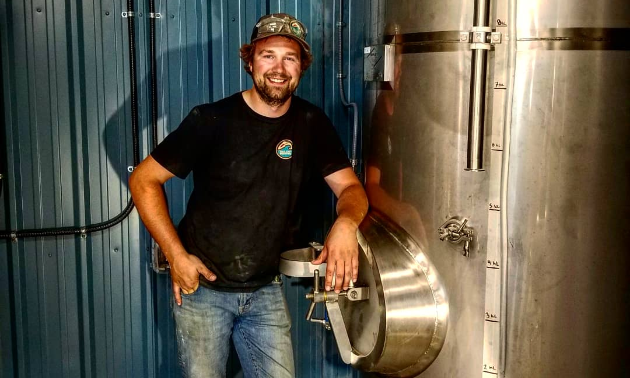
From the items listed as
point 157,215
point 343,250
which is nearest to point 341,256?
point 343,250

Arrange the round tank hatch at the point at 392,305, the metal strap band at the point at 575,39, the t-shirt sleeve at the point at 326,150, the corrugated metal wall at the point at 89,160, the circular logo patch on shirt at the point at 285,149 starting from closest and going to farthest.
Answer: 1. the metal strap band at the point at 575,39
2. the round tank hatch at the point at 392,305
3. the circular logo patch on shirt at the point at 285,149
4. the t-shirt sleeve at the point at 326,150
5. the corrugated metal wall at the point at 89,160

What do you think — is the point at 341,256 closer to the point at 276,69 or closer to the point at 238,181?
the point at 238,181

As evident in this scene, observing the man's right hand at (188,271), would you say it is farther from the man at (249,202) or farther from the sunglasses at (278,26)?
the sunglasses at (278,26)

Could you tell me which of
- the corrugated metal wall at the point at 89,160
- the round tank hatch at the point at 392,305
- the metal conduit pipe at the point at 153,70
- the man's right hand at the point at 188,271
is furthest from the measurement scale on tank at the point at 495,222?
the metal conduit pipe at the point at 153,70

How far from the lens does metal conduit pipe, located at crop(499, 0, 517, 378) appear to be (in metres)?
2.26

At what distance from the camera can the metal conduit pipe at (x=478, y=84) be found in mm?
2281

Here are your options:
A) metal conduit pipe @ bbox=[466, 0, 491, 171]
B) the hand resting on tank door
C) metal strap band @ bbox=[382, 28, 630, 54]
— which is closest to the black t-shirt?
the hand resting on tank door

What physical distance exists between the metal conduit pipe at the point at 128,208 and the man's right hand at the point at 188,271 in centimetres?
60

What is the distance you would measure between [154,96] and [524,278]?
1.62m

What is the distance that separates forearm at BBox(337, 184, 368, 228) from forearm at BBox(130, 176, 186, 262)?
575mm

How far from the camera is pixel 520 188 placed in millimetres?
2324

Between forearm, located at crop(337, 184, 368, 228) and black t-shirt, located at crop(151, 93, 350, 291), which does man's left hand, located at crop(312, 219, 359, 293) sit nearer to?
forearm, located at crop(337, 184, 368, 228)

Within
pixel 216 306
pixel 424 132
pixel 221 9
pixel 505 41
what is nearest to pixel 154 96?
pixel 221 9

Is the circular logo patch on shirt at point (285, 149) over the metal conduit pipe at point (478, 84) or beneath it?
beneath
